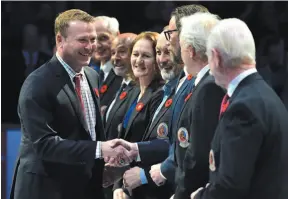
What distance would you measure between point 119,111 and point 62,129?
99 centimetres

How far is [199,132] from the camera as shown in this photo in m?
2.81

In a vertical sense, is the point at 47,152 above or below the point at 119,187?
above

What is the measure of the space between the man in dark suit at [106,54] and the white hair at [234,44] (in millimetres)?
2806

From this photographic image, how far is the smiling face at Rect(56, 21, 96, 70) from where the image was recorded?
3.87m

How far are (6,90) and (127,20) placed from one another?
133 centimetres

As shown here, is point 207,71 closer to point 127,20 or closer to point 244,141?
point 244,141

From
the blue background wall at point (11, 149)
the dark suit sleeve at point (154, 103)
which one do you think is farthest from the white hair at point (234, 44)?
the blue background wall at point (11, 149)

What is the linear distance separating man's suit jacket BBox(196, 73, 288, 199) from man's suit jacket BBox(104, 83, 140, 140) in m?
1.96

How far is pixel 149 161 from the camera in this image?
400 centimetres

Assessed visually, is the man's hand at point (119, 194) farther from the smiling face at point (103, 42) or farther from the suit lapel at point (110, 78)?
the smiling face at point (103, 42)

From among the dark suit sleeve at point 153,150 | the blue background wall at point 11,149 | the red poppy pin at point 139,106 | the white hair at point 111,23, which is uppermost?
the white hair at point 111,23

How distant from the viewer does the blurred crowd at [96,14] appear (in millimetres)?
6102

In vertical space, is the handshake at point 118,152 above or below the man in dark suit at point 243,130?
below

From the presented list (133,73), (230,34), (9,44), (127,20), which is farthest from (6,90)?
(230,34)
